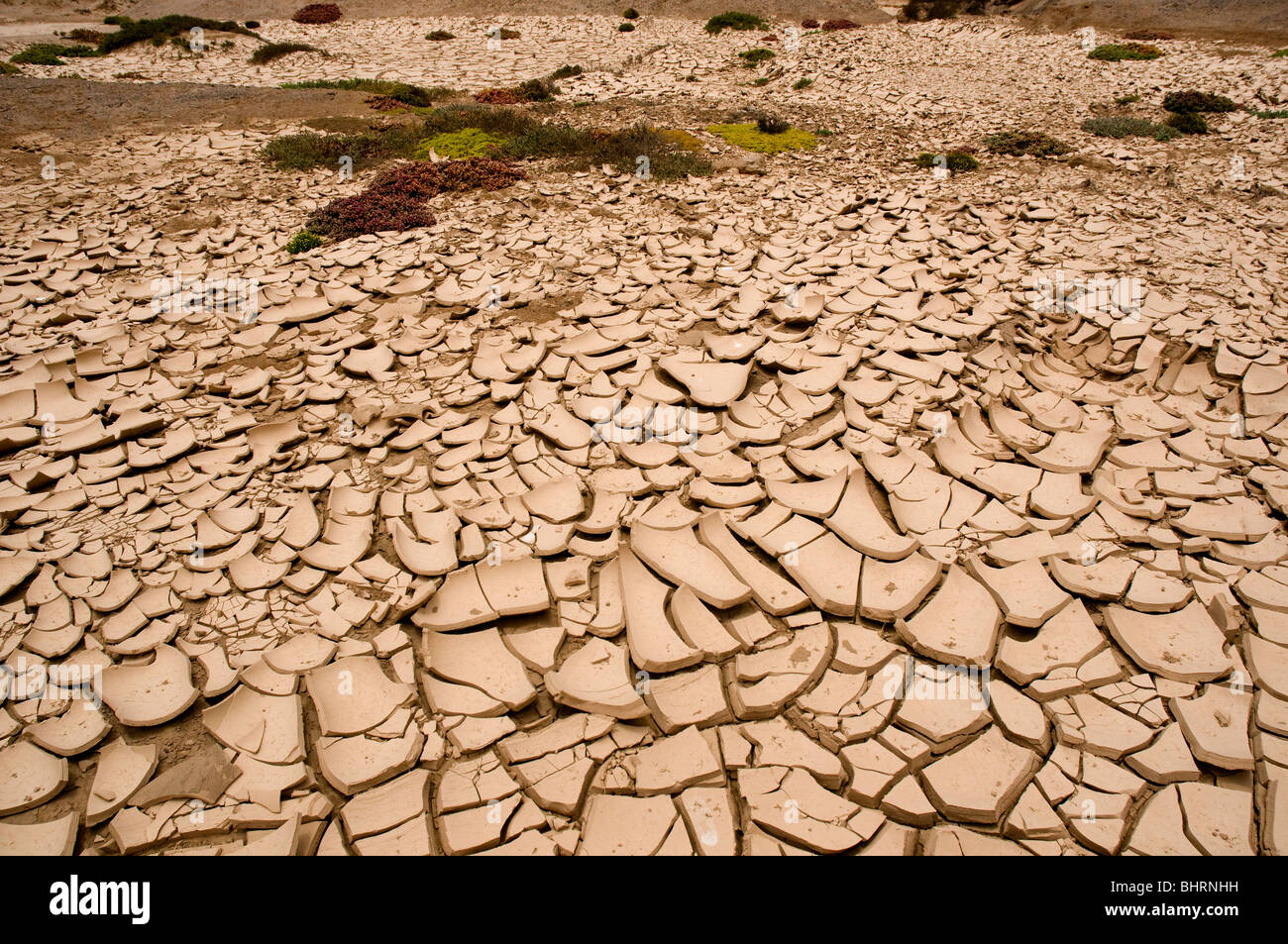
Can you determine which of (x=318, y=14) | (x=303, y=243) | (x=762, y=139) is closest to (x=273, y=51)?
(x=318, y=14)

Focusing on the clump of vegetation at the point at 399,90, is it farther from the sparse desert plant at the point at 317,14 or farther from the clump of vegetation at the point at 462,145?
the sparse desert plant at the point at 317,14

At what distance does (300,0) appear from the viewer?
1916 cm

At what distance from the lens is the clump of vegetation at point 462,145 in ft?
25.1

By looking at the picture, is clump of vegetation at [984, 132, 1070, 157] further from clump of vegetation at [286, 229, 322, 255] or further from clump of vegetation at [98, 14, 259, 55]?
clump of vegetation at [98, 14, 259, 55]

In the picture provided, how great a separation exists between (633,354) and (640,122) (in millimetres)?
5762

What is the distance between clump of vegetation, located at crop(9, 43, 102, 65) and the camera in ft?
41.8

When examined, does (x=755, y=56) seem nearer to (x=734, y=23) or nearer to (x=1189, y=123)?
(x=734, y=23)

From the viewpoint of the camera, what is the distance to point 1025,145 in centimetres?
741

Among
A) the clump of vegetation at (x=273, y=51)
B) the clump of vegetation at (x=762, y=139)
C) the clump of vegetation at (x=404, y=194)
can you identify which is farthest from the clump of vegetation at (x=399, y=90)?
the clump of vegetation at (x=762, y=139)

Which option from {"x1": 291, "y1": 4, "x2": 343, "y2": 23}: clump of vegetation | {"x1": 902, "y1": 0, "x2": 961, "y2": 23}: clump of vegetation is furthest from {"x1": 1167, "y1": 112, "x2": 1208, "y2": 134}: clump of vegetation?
{"x1": 291, "y1": 4, "x2": 343, "y2": 23}: clump of vegetation

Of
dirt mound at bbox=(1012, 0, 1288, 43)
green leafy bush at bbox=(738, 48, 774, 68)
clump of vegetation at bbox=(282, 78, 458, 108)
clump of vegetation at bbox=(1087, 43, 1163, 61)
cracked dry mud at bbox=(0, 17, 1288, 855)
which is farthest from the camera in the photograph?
green leafy bush at bbox=(738, 48, 774, 68)

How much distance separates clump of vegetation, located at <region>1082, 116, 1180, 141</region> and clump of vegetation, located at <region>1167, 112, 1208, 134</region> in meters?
0.10
